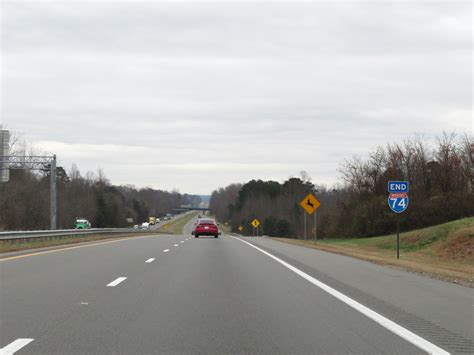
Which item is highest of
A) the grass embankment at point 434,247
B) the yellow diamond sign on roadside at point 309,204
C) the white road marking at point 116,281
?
the yellow diamond sign on roadside at point 309,204

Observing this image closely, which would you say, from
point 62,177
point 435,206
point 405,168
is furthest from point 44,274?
point 62,177

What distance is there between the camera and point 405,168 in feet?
215

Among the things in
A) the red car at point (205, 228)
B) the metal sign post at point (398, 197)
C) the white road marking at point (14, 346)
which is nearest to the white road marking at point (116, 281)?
the white road marking at point (14, 346)

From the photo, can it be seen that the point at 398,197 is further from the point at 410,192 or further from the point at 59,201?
the point at 59,201

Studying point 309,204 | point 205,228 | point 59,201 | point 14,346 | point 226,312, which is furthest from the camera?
point 59,201

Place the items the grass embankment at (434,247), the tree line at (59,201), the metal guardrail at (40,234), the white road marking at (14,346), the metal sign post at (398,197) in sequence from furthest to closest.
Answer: the tree line at (59,201), the grass embankment at (434,247), the metal guardrail at (40,234), the metal sign post at (398,197), the white road marking at (14,346)

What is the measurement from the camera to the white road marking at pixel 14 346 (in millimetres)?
6946

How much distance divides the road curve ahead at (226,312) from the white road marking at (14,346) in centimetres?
1

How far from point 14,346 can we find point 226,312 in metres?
3.58

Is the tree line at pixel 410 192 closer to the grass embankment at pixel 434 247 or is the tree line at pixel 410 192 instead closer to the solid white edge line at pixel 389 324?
the grass embankment at pixel 434 247

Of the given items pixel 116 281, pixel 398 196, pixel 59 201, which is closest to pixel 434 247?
pixel 398 196

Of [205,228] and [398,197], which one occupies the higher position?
[398,197]

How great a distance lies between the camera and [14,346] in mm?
7230

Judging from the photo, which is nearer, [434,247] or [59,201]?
[434,247]
